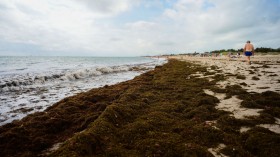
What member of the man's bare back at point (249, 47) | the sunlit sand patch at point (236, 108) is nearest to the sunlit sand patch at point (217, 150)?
the sunlit sand patch at point (236, 108)

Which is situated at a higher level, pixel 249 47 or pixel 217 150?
pixel 249 47

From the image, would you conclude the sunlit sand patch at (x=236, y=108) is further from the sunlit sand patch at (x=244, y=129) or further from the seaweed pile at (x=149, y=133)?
the sunlit sand patch at (x=244, y=129)

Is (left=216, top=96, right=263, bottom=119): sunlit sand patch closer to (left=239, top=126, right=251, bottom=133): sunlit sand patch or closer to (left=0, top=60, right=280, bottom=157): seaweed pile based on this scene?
(left=0, top=60, right=280, bottom=157): seaweed pile

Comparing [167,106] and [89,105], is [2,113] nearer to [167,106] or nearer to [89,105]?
[89,105]

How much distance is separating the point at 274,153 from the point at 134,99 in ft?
17.3

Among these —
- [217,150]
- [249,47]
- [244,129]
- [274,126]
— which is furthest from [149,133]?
[249,47]

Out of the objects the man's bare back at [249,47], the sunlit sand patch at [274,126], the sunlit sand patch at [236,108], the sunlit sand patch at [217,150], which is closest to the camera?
the sunlit sand patch at [217,150]

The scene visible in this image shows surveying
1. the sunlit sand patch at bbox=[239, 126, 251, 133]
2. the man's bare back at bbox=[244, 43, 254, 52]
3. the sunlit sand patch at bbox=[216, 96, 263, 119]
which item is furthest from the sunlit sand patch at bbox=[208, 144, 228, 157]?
the man's bare back at bbox=[244, 43, 254, 52]

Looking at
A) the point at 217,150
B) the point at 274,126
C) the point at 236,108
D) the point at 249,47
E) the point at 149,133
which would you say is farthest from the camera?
the point at 249,47

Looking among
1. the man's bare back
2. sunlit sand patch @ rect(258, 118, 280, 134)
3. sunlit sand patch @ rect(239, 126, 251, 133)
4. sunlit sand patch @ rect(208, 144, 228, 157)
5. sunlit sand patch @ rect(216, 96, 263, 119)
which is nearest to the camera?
sunlit sand patch @ rect(208, 144, 228, 157)

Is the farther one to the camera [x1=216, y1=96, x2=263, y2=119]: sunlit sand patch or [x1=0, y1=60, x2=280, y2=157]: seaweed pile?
[x1=216, y1=96, x2=263, y2=119]: sunlit sand patch

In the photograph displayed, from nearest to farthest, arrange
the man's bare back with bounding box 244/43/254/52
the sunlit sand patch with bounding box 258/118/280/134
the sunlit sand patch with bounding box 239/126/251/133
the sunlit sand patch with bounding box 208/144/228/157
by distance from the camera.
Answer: the sunlit sand patch with bounding box 208/144/228/157, the sunlit sand patch with bounding box 258/118/280/134, the sunlit sand patch with bounding box 239/126/251/133, the man's bare back with bounding box 244/43/254/52

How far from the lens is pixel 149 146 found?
3832 millimetres

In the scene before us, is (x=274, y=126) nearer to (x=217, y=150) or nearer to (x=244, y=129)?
(x=244, y=129)
